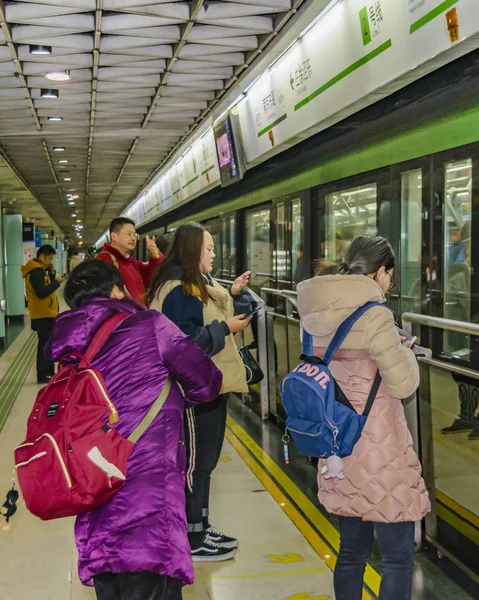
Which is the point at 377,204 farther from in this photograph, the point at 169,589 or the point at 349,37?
the point at 169,589

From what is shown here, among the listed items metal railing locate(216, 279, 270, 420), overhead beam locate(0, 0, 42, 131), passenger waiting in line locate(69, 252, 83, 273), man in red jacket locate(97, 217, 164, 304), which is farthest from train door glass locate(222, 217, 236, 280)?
man in red jacket locate(97, 217, 164, 304)

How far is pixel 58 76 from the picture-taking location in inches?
258

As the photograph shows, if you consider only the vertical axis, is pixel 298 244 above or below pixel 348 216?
below

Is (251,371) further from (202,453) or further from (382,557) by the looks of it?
(382,557)

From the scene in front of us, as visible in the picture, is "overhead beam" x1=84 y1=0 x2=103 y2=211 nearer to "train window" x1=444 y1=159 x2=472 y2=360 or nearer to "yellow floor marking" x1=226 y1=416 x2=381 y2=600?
"train window" x1=444 y1=159 x2=472 y2=360

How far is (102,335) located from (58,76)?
507 cm

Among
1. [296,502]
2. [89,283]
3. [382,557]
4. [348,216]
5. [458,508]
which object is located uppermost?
[348,216]

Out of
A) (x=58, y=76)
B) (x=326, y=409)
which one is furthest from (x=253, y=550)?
(x=58, y=76)

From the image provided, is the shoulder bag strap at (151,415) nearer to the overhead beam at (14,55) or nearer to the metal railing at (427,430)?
the metal railing at (427,430)

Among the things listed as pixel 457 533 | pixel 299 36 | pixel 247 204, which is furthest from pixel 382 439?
pixel 247 204

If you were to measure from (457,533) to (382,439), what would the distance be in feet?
4.94

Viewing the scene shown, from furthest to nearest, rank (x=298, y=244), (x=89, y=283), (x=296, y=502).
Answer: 1. (x=298, y=244)
2. (x=296, y=502)
3. (x=89, y=283)

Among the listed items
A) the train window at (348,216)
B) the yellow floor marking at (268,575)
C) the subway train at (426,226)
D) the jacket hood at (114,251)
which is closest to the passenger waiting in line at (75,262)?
the jacket hood at (114,251)

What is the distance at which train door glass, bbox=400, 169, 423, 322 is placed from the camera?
4535mm
